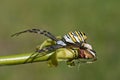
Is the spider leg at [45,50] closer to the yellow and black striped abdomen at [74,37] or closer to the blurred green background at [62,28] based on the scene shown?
the yellow and black striped abdomen at [74,37]

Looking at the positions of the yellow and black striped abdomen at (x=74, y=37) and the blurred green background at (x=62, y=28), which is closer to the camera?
the yellow and black striped abdomen at (x=74, y=37)

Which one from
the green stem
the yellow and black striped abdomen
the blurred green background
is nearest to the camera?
the green stem

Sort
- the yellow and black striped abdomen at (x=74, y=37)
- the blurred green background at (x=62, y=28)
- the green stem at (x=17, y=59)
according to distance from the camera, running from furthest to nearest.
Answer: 1. the blurred green background at (x=62, y=28)
2. the yellow and black striped abdomen at (x=74, y=37)
3. the green stem at (x=17, y=59)

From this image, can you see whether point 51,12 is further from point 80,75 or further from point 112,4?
point 80,75

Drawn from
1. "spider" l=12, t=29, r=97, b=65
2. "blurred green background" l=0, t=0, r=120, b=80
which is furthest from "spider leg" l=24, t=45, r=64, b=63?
"blurred green background" l=0, t=0, r=120, b=80

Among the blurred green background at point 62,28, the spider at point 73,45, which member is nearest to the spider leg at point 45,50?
the spider at point 73,45

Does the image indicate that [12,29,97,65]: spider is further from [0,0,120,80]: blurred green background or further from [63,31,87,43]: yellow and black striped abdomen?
[0,0,120,80]: blurred green background

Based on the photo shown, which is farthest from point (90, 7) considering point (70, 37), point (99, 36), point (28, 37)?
point (70, 37)

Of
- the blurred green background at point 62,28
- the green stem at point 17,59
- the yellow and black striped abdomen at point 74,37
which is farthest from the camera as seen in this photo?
the blurred green background at point 62,28


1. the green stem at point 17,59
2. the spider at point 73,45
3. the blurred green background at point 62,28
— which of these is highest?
the blurred green background at point 62,28
